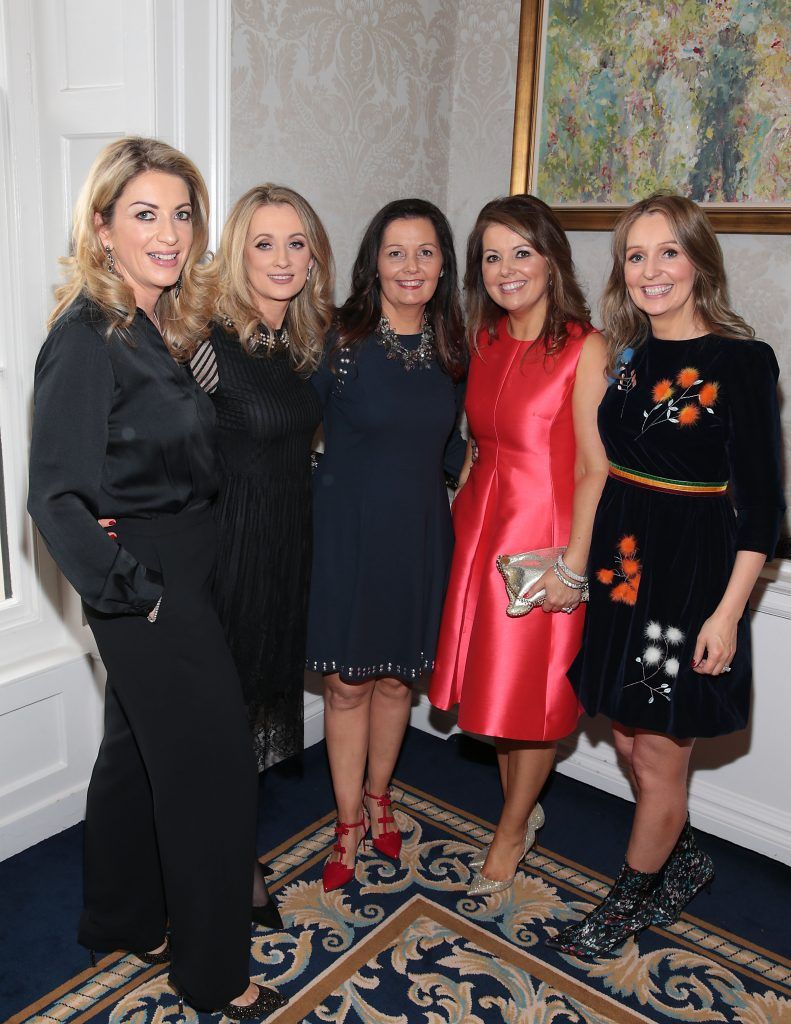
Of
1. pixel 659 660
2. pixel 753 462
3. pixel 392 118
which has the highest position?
pixel 392 118

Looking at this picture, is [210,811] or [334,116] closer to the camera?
[210,811]

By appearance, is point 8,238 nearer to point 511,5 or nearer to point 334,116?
point 334,116

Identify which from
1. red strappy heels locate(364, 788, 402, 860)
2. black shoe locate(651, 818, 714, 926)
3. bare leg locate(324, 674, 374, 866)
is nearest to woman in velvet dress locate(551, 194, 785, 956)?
black shoe locate(651, 818, 714, 926)

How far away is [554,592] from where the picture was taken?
211 cm

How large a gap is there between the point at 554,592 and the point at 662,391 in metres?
0.53

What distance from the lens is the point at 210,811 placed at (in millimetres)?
1807

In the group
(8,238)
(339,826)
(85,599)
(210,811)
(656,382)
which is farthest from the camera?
(339,826)

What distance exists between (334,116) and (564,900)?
2322 mm

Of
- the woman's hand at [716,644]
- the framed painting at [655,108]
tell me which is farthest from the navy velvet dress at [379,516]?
the framed painting at [655,108]

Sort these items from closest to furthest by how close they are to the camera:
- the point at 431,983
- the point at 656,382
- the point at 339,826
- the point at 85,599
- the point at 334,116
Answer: the point at 85,599
the point at 656,382
the point at 431,983
the point at 339,826
the point at 334,116

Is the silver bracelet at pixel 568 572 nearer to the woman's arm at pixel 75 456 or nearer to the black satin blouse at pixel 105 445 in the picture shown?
the black satin blouse at pixel 105 445

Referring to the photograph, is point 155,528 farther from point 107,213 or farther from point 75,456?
point 107,213

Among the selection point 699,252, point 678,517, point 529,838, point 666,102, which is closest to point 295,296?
point 699,252

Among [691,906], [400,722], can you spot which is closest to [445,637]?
[400,722]
